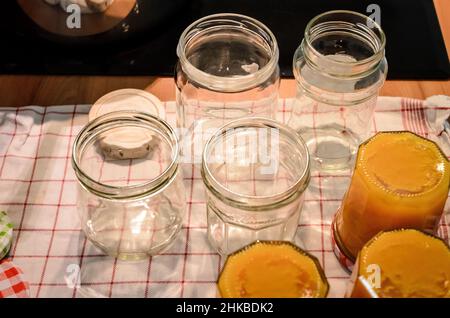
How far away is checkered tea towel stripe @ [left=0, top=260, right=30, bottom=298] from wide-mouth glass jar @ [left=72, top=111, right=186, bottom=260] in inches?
3.1

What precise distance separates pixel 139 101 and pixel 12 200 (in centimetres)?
19

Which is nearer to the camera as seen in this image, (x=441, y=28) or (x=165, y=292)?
(x=165, y=292)

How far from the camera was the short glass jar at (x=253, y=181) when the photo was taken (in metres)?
0.62

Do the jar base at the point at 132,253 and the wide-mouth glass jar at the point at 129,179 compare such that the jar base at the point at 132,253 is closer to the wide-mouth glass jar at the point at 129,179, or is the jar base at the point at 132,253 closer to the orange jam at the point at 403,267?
the wide-mouth glass jar at the point at 129,179

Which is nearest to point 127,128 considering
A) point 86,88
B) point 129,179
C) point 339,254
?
point 129,179

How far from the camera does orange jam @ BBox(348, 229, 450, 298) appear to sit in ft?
1.79

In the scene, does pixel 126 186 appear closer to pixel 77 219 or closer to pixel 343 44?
pixel 77 219

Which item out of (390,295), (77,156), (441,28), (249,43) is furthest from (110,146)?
(441,28)

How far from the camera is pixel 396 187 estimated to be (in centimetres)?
61

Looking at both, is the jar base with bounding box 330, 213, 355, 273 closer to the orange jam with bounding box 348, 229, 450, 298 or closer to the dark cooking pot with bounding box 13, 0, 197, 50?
the orange jam with bounding box 348, 229, 450, 298

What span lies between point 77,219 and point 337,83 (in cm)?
32

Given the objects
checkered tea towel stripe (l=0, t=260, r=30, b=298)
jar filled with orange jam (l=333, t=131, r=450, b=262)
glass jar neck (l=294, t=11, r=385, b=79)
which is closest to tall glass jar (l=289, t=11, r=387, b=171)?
glass jar neck (l=294, t=11, r=385, b=79)
